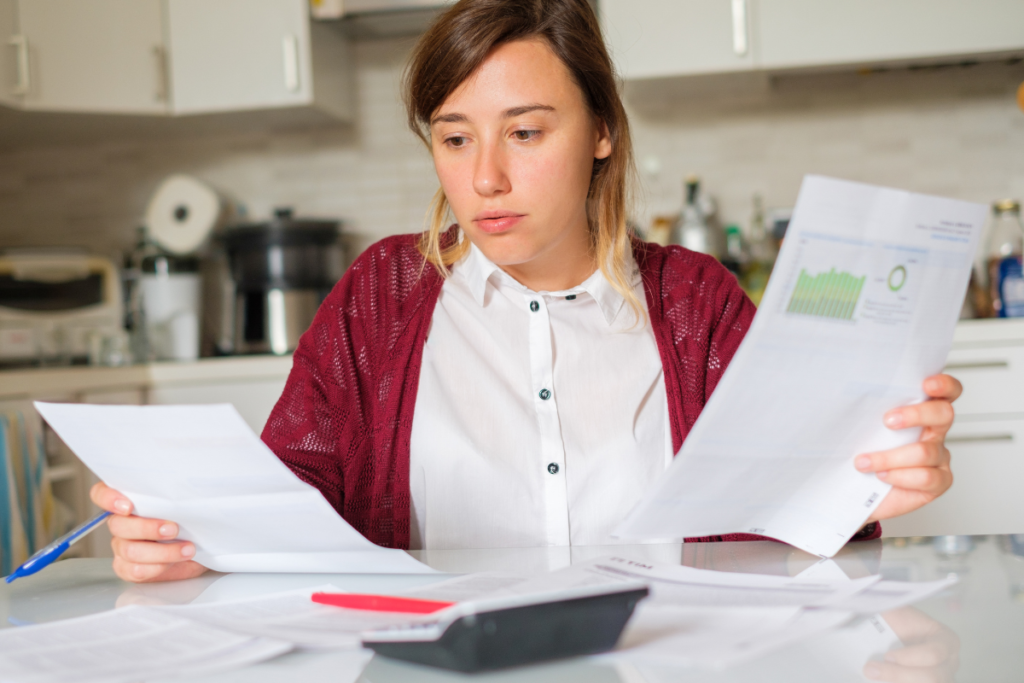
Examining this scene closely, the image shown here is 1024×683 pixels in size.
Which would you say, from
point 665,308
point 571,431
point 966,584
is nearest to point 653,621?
point 966,584

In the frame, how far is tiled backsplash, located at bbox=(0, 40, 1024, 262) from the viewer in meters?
2.77

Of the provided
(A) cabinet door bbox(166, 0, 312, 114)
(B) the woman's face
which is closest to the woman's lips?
(B) the woman's face

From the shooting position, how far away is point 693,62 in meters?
2.53

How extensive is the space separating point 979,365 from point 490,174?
5.70ft

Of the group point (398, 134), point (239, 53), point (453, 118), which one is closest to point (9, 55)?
point (239, 53)

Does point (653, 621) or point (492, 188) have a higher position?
point (492, 188)

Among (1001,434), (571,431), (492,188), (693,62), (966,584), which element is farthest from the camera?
(693,62)

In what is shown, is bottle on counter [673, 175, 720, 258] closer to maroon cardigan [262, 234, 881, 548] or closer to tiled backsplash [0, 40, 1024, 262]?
tiled backsplash [0, 40, 1024, 262]

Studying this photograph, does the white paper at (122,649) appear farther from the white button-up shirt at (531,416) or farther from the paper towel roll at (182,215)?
the paper towel roll at (182,215)

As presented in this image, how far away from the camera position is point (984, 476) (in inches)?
89.5

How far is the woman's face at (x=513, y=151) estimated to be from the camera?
108cm

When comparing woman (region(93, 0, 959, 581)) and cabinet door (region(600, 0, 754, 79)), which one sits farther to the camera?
cabinet door (region(600, 0, 754, 79))

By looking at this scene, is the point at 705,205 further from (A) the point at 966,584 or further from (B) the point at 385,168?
(A) the point at 966,584

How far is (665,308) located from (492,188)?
1.06 ft
